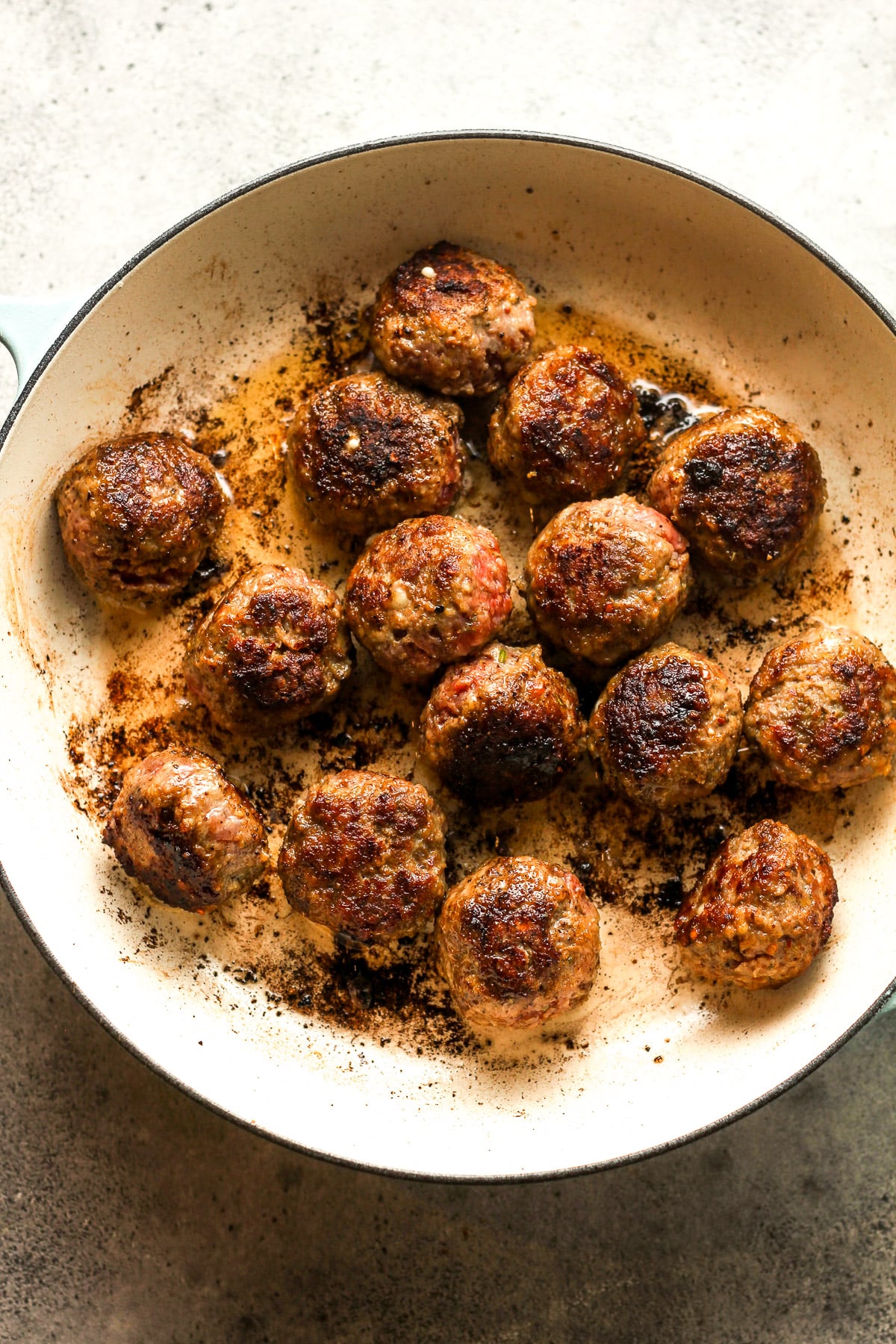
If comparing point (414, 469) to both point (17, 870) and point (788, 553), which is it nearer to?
point (788, 553)

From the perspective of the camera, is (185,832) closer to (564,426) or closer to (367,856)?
(367,856)

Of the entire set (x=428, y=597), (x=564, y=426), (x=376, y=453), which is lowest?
(x=428, y=597)

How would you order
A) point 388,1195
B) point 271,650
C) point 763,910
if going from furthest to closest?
point 388,1195 < point 271,650 < point 763,910

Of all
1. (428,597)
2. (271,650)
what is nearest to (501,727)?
(428,597)

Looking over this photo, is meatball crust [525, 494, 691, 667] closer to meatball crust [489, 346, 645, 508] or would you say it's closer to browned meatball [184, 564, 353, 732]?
meatball crust [489, 346, 645, 508]

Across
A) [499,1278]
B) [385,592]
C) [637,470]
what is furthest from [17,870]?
[637,470]

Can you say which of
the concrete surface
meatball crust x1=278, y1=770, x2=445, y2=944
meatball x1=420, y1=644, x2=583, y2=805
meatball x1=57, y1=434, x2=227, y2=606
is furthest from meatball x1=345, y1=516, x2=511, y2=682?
the concrete surface
